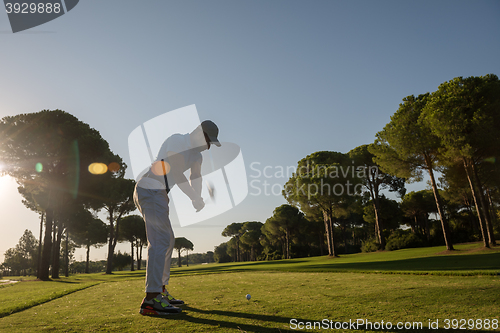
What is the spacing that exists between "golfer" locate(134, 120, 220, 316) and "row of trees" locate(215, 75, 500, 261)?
20022mm

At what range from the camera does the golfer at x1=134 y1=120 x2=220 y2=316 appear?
3.55 metres

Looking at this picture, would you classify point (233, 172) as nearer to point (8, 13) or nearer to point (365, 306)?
point (365, 306)

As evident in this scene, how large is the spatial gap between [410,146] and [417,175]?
10.2 ft

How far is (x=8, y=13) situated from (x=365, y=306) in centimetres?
865

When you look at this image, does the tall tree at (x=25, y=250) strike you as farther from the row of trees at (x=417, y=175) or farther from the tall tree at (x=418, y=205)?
the tall tree at (x=418, y=205)

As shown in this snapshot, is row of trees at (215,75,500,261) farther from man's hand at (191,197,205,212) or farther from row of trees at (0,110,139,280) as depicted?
row of trees at (0,110,139,280)

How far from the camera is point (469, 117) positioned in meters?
18.7

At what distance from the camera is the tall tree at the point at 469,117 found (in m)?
17.9

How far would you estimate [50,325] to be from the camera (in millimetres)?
2729

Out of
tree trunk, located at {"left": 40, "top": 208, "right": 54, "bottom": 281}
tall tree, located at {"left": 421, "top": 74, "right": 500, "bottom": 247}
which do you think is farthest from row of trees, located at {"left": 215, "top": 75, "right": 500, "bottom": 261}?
tree trunk, located at {"left": 40, "top": 208, "right": 54, "bottom": 281}

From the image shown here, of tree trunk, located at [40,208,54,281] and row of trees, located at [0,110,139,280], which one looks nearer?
tree trunk, located at [40,208,54,281]

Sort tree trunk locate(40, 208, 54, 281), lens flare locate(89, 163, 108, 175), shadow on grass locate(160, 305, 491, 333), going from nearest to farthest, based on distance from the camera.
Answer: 1. shadow on grass locate(160, 305, 491, 333)
2. tree trunk locate(40, 208, 54, 281)
3. lens flare locate(89, 163, 108, 175)

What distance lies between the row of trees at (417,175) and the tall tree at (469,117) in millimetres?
50

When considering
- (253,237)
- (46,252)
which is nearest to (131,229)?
(253,237)
